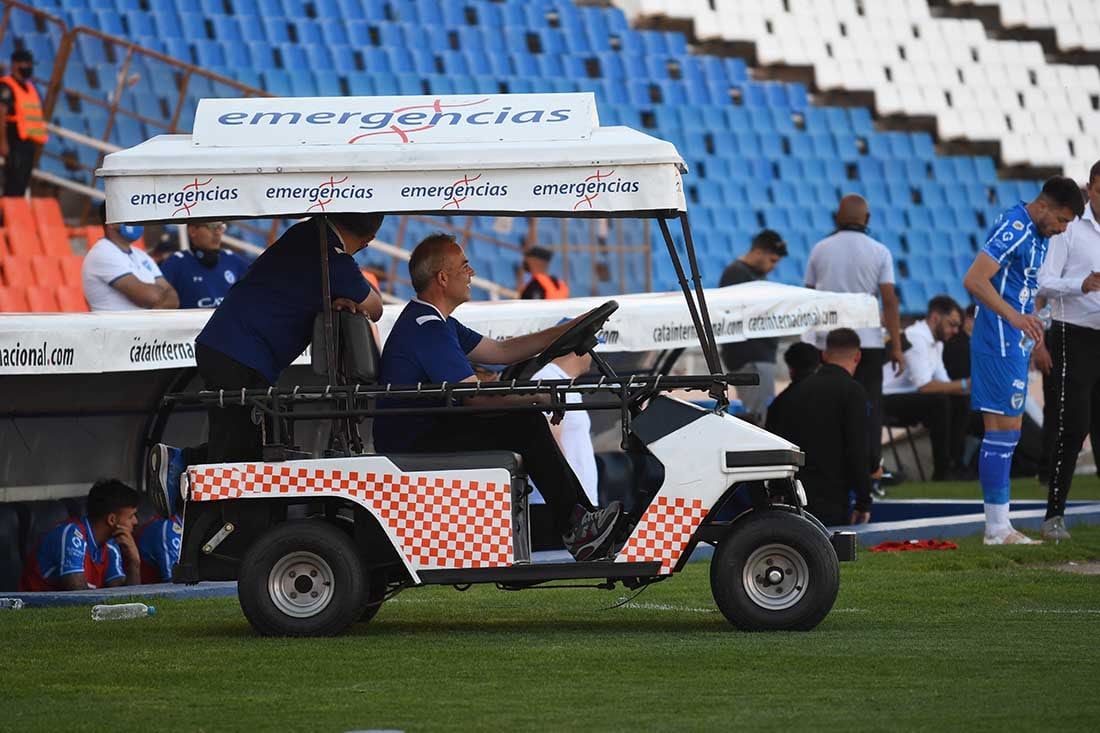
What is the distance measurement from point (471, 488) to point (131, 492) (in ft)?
11.4

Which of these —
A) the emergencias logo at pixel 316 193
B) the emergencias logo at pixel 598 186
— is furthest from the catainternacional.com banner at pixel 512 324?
the emergencias logo at pixel 598 186

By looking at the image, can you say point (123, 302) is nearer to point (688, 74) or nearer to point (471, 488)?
point (471, 488)

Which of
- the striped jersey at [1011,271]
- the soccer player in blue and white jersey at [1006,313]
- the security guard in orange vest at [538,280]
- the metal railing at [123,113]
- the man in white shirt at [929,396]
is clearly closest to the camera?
the soccer player in blue and white jersey at [1006,313]

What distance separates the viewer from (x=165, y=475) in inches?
300

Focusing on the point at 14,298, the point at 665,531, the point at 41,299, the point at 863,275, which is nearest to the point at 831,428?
the point at 863,275

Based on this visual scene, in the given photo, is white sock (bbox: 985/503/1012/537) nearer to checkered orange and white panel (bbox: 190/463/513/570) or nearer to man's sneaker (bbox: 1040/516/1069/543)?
man's sneaker (bbox: 1040/516/1069/543)

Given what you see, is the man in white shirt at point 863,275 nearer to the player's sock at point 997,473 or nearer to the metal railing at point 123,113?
the player's sock at point 997,473

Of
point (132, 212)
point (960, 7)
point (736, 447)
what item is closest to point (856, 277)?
point (736, 447)

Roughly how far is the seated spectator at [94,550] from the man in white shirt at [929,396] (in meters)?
9.82

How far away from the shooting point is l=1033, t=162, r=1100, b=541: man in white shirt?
11.0 meters

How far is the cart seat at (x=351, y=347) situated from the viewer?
24.6ft

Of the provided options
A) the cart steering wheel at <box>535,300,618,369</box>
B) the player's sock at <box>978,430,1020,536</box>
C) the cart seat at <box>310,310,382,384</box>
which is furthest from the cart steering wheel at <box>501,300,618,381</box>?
the player's sock at <box>978,430,1020,536</box>

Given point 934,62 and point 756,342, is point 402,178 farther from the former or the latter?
point 934,62

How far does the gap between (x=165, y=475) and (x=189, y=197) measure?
1233mm
